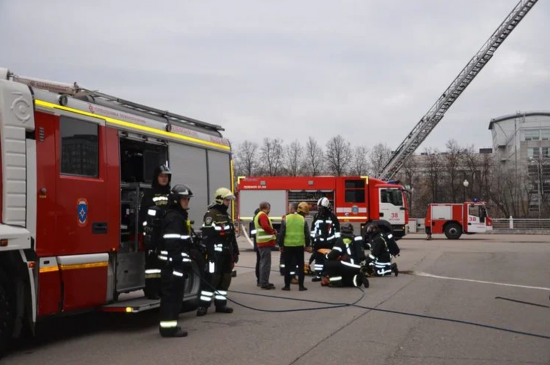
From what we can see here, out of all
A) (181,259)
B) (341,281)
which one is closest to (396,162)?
(341,281)

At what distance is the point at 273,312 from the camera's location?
9.36 m

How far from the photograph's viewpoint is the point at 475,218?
35812 mm

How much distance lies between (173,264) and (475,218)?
31.6 metres

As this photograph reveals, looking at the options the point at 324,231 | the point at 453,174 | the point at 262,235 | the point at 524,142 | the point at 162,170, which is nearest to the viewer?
the point at 162,170

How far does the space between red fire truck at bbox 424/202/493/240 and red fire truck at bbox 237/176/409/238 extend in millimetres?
→ 9068

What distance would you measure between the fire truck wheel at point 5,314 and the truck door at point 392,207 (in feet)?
75.9

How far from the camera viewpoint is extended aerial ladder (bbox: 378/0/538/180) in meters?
40.0

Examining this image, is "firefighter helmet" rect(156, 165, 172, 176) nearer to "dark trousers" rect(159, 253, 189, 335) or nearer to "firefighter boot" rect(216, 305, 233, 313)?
"dark trousers" rect(159, 253, 189, 335)

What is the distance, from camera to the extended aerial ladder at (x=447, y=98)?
40.0 m

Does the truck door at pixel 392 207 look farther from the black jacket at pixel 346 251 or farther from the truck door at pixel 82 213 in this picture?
the truck door at pixel 82 213

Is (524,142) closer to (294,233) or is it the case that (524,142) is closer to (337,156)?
(337,156)

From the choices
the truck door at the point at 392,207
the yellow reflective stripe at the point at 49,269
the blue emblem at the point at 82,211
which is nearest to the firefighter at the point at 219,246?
the blue emblem at the point at 82,211

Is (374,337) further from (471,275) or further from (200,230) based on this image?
(471,275)

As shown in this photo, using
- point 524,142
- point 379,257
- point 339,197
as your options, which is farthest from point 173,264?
point 524,142
